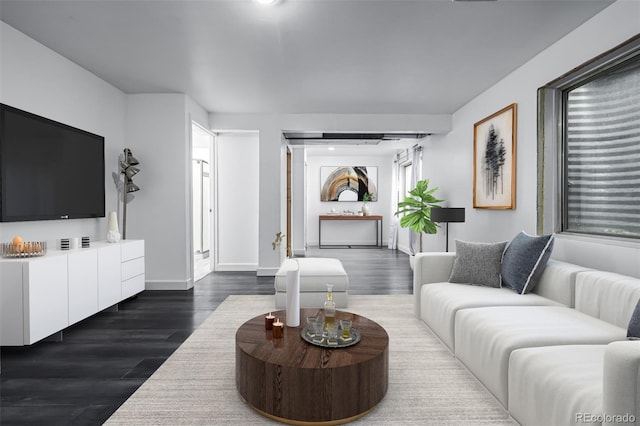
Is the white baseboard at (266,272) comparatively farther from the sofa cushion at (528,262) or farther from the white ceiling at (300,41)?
the sofa cushion at (528,262)

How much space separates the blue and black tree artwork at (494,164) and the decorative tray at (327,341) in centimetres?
289

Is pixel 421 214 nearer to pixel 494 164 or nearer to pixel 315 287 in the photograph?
pixel 494 164

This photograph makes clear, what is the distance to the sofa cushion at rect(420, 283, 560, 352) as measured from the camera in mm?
2541

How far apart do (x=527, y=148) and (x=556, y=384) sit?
9.11ft

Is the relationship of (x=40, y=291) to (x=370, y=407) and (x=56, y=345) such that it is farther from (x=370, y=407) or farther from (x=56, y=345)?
(x=370, y=407)

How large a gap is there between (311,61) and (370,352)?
2782 millimetres

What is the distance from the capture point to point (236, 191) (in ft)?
19.9

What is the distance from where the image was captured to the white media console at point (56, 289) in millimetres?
2564

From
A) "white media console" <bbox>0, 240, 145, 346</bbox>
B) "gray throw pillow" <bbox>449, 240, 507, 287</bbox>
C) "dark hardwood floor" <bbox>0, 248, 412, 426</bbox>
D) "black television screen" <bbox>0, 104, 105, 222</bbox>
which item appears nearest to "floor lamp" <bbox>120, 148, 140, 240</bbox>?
"black television screen" <bbox>0, 104, 105, 222</bbox>

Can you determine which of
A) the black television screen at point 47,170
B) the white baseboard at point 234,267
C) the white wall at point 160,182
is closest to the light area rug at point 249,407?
the black television screen at point 47,170

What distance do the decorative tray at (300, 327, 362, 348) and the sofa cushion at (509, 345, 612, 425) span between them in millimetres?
785

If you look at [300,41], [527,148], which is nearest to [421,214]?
[527,148]

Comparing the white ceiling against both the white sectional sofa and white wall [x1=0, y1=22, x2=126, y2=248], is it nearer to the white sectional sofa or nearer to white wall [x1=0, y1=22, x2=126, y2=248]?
white wall [x1=0, y1=22, x2=126, y2=248]

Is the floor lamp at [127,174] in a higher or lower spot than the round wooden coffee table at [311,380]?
higher
